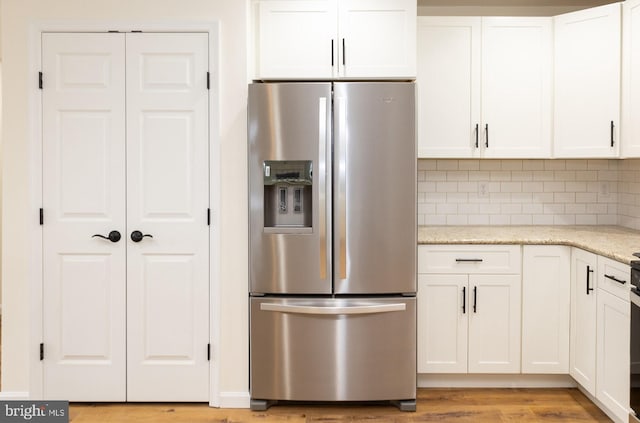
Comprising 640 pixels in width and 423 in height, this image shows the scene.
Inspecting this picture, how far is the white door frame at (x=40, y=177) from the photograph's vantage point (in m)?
3.32

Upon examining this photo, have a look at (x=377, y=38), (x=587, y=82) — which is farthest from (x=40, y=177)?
(x=587, y=82)

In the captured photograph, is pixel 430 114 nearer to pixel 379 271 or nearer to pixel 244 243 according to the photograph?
pixel 379 271

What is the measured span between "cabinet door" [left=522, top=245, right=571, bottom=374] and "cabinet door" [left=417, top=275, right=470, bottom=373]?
352mm

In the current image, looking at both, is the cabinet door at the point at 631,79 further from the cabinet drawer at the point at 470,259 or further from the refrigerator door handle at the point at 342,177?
the refrigerator door handle at the point at 342,177

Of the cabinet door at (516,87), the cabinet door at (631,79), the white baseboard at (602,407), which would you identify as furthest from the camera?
the cabinet door at (516,87)

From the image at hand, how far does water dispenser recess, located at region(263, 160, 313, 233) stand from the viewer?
3.25 m

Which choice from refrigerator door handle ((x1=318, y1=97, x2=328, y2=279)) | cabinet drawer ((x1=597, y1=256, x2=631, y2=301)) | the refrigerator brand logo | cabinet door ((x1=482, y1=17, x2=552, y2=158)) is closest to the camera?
the refrigerator brand logo

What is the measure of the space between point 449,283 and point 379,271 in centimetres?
53

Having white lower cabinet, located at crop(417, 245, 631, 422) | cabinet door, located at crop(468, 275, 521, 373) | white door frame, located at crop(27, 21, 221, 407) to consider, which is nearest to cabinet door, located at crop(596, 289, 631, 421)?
white lower cabinet, located at crop(417, 245, 631, 422)

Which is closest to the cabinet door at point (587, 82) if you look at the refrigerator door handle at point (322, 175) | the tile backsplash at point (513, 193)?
the tile backsplash at point (513, 193)

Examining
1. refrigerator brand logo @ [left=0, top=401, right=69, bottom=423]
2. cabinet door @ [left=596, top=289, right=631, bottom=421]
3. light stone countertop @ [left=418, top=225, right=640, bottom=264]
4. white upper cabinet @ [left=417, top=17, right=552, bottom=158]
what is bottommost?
refrigerator brand logo @ [left=0, top=401, right=69, bottom=423]

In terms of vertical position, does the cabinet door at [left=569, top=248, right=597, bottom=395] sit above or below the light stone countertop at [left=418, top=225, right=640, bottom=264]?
below

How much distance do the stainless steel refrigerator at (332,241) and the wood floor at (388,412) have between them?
3.6 inches

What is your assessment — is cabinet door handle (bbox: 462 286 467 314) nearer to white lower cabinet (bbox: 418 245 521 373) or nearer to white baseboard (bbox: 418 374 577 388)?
white lower cabinet (bbox: 418 245 521 373)
